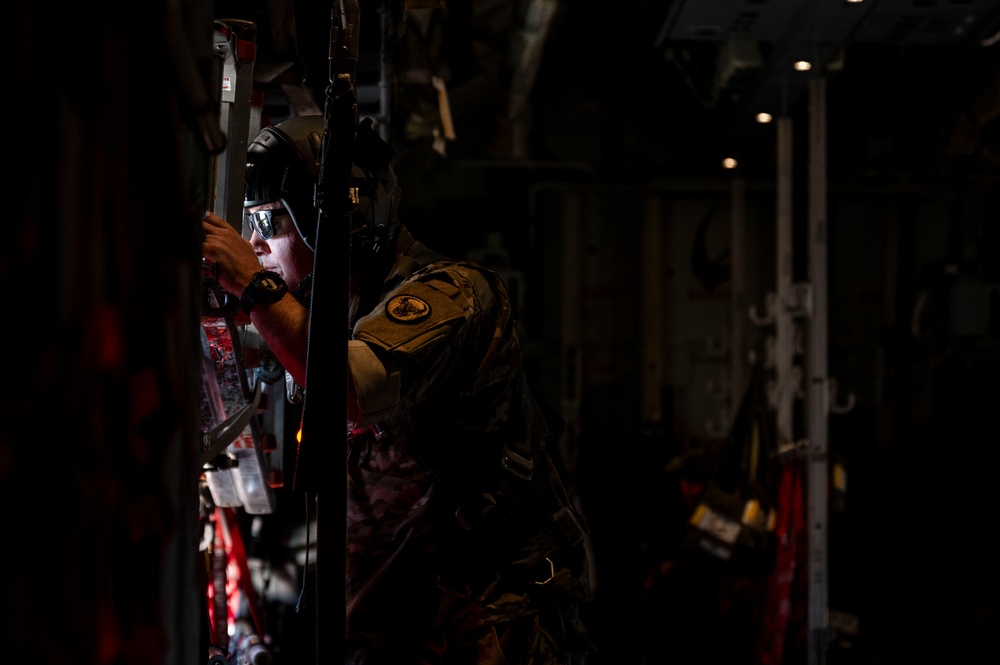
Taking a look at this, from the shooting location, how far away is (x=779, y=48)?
199 inches

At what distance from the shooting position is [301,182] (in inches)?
77.9

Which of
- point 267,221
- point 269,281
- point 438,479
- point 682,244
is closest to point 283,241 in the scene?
point 267,221

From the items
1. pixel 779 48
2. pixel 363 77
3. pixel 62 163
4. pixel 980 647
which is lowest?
pixel 980 647

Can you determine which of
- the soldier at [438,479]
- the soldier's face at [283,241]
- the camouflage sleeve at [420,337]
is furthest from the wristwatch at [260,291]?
the soldier's face at [283,241]

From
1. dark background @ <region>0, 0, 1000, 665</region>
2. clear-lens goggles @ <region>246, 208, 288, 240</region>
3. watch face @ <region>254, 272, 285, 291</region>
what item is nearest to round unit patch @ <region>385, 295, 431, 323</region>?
watch face @ <region>254, 272, 285, 291</region>

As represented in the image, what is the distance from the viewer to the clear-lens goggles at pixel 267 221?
2039 millimetres

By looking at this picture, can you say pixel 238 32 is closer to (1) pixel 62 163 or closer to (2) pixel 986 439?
(1) pixel 62 163

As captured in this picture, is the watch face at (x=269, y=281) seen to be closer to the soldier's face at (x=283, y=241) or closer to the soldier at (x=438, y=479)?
the soldier at (x=438, y=479)

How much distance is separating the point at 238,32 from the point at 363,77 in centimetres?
140

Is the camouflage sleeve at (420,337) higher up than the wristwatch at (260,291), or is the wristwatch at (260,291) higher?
the wristwatch at (260,291)

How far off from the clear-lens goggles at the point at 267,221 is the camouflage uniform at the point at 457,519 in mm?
246

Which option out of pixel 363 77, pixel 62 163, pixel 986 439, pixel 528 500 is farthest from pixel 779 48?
pixel 62 163

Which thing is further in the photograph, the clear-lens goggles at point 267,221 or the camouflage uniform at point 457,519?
the clear-lens goggles at point 267,221

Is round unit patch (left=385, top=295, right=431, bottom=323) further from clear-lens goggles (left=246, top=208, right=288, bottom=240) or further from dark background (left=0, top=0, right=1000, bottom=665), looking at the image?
dark background (left=0, top=0, right=1000, bottom=665)
